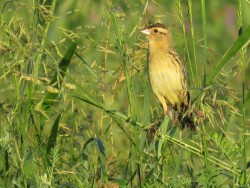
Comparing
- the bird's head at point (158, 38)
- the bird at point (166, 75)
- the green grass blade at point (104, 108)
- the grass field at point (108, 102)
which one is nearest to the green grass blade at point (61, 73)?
the grass field at point (108, 102)

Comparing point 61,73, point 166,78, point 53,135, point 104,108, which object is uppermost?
point 166,78

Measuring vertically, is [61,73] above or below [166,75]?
below

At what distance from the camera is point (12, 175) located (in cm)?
371

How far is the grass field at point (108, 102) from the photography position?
3.35 meters

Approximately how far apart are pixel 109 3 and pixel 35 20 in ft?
0.95

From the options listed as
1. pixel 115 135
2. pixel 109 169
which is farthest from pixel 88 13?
pixel 109 169

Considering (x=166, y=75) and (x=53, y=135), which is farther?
(x=166, y=75)

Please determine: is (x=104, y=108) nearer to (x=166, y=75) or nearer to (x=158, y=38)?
(x=166, y=75)

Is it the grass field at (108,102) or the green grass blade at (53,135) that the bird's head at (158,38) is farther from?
the green grass blade at (53,135)

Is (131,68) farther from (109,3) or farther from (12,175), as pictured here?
(12,175)

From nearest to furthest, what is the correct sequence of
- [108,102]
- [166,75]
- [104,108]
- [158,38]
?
[104,108], [108,102], [166,75], [158,38]

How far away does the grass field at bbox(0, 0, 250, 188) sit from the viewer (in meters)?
3.35

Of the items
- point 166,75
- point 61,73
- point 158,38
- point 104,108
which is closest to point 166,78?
point 166,75

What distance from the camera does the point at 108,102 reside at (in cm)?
395
